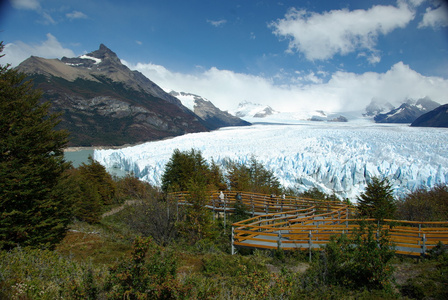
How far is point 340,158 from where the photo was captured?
2962 centimetres

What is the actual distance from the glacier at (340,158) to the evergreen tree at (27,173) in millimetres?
25392

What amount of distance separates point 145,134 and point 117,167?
99806 millimetres

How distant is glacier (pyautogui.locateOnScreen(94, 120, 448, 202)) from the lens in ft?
81.0

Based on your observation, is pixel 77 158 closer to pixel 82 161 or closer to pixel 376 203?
pixel 82 161

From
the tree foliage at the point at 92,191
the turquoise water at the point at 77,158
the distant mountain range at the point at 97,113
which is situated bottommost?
the tree foliage at the point at 92,191

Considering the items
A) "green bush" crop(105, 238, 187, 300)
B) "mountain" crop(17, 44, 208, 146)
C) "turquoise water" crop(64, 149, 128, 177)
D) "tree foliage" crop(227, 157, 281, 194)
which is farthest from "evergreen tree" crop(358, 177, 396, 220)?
"mountain" crop(17, 44, 208, 146)

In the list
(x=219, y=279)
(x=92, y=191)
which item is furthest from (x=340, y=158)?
(x=219, y=279)

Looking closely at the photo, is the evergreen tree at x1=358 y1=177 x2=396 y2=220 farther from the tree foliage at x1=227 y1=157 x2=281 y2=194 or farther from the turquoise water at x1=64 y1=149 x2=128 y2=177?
the turquoise water at x1=64 y1=149 x2=128 y2=177

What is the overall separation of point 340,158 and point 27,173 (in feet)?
97.1

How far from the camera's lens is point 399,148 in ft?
91.1

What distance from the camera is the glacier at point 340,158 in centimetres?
2470

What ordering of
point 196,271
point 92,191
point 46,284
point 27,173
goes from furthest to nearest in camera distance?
point 92,191, point 27,173, point 196,271, point 46,284

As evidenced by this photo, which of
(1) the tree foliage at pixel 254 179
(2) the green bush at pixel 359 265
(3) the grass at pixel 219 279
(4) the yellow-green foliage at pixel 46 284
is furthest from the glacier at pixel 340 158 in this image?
(4) the yellow-green foliage at pixel 46 284

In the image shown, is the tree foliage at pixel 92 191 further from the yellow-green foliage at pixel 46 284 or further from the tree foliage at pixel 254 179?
the yellow-green foliage at pixel 46 284
